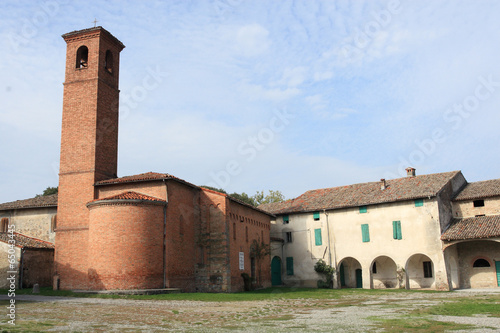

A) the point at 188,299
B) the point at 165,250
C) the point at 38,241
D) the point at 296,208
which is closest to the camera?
the point at 188,299

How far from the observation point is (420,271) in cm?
3172

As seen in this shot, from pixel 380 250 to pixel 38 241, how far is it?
24008mm

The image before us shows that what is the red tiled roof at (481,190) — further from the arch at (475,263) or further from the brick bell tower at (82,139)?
the brick bell tower at (82,139)

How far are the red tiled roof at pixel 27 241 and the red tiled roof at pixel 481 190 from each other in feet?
95.5

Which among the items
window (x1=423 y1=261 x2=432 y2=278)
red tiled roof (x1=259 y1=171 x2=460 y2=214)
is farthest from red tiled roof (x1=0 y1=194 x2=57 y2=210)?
window (x1=423 y1=261 x2=432 y2=278)

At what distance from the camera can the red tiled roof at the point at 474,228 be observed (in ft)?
92.5

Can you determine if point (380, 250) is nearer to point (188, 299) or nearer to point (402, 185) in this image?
point (402, 185)

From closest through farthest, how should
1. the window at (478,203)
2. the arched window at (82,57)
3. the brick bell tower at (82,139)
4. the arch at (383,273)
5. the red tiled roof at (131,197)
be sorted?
the red tiled roof at (131,197) → the brick bell tower at (82,139) → the arched window at (82,57) → the window at (478,203) → the arch at (383,273)

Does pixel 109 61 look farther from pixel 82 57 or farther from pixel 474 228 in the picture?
pixel 474 228

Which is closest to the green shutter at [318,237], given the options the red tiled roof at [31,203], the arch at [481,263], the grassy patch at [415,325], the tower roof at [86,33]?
the arch at [481,263]

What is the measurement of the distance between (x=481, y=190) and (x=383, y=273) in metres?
9.53

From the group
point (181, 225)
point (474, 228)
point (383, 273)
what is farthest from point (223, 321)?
point (383, 273)

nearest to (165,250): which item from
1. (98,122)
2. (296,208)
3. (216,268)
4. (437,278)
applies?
(216,268)

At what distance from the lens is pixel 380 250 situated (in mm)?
32219
